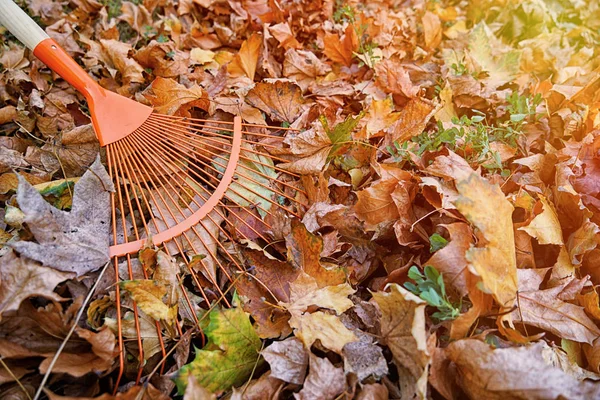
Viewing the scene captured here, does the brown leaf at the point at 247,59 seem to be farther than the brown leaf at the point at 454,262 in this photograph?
Yes

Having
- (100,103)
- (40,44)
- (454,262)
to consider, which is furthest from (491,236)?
(40,44)

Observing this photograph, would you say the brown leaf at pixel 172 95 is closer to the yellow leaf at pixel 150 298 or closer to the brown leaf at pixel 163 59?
the brown leaf at pixel 163 59

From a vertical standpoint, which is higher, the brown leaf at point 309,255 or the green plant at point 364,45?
the green plant at point 364,45

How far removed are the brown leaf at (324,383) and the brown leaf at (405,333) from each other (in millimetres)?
121

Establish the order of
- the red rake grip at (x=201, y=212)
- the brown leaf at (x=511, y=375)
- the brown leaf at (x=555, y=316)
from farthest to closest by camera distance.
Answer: the red rake grip at (x=201, y=212), the brown leaf at (x=555, y=316), the brown leaf at (x=511, y=375)


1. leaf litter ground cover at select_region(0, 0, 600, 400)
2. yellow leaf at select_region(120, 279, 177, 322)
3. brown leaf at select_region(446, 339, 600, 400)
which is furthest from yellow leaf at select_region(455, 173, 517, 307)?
yellow leaf at select_region(120, 279, 177, 322)

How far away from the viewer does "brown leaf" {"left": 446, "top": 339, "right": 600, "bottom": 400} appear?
749mm

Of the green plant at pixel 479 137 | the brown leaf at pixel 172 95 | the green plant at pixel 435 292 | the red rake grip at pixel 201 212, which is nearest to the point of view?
the green plant at pixel 435 292

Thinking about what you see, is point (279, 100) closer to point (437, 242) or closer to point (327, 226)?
point (327, 226)

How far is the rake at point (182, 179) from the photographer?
44.5 inches

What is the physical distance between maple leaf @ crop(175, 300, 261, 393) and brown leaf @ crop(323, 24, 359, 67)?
40.7 inches

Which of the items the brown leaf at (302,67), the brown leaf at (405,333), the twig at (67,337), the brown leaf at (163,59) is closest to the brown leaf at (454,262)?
the brown leaf at (405,333)

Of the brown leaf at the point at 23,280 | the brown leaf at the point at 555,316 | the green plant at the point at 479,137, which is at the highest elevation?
the green plant at the point at 479,137

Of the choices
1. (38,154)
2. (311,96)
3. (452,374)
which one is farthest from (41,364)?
→ (311,96)
